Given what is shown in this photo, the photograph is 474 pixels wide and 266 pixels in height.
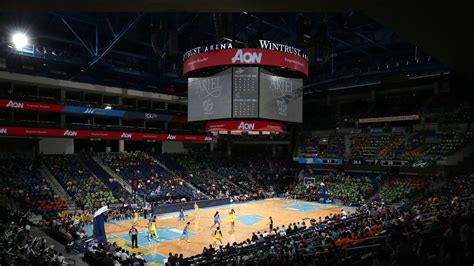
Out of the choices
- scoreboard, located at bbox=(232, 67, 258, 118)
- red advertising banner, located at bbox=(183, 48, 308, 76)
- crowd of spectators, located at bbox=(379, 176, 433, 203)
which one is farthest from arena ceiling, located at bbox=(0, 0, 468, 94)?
crowd of spectators, located at bbox=(379, 176, 433, 203)

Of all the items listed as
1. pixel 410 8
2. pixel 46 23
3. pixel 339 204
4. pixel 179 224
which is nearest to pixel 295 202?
pixel 339 204

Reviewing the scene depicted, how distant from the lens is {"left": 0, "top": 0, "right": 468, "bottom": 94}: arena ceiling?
453cm

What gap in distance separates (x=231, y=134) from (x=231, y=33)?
1612 centimetres

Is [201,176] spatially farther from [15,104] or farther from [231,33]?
[231,33]

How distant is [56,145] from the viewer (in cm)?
4047

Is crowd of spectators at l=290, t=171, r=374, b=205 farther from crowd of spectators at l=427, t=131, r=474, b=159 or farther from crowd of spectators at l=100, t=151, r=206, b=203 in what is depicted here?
crowd of spectators at l=100, t=151, r=206, b=203

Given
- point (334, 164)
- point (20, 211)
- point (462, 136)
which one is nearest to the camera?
point (20, 211)

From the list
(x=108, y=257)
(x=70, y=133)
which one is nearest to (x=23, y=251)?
(x=108, y=257)

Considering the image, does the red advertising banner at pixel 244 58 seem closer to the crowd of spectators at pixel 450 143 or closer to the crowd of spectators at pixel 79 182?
the crowd of spectators at pixel 79 182

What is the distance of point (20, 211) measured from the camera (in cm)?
2545

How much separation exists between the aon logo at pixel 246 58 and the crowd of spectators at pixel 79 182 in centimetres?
1823

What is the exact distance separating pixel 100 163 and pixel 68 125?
17.9 ft

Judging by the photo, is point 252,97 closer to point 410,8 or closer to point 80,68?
point 410,8

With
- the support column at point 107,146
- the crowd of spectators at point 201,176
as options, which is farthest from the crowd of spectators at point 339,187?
the support column at point 107,146
